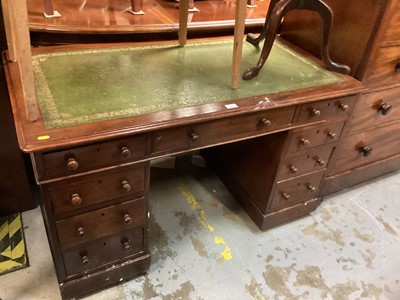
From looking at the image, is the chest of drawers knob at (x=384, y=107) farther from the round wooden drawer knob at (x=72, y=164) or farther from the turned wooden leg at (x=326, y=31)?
the round wooden drawer knob at (x=72, y=164)

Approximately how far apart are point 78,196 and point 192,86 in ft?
1.78

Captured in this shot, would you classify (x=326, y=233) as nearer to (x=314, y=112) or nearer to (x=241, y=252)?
(x=241, y=252)

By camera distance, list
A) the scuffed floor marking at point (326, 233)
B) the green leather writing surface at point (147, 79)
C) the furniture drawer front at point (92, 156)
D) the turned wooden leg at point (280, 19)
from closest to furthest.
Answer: the furniture drawer front at point (92, 156), the green leather writing surface at point (147, 79), the turned wooden leg at point (280, 19), the scuffed floor marking at point (326, 233)

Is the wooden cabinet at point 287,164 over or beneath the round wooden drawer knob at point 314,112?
beneath

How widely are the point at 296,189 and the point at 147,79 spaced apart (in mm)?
912

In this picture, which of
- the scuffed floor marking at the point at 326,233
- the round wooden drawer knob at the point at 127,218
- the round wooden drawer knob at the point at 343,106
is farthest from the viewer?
the scuffed floor marking at the point at 326,233

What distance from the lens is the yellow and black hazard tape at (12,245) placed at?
148 centimetres

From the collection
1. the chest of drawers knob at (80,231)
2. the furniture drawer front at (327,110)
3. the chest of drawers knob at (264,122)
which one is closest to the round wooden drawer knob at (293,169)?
the furniture drawer front at (327,110)

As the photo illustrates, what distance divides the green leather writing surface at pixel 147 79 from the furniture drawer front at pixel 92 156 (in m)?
0.08

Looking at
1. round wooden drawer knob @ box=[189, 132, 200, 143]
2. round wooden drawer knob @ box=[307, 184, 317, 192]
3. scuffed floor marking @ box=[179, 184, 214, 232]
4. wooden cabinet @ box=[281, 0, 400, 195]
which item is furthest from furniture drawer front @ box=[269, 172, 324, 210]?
round wooden drawer knob @ box=[189, 132, 200, 143]

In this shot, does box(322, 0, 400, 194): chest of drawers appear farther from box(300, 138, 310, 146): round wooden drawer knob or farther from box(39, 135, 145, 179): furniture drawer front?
box(39, 135, 145, 179): furniture drawer front

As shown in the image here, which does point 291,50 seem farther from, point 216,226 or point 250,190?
point 216,226

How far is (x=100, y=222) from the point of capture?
1.22 meters

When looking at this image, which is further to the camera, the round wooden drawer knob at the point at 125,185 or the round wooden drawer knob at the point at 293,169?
the round wooden drawer knob at the point at 293,169
